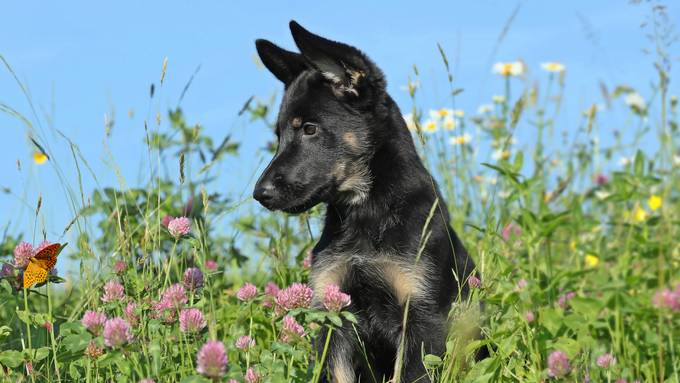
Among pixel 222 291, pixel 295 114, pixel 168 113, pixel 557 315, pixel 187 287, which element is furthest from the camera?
pixel 168 113

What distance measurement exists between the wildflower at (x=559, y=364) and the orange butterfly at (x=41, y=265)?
174cm

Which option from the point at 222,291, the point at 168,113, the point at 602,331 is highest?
the point at 168,113

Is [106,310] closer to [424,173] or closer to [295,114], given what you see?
[295,114]

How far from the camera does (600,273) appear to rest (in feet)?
9.37

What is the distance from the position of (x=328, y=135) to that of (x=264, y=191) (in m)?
0.41

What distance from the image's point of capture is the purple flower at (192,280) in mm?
3676

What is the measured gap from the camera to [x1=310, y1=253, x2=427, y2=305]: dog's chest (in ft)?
12.9

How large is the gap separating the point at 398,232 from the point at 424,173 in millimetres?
330

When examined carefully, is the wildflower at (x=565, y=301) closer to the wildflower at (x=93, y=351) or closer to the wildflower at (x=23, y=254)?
the wildflower at (x=93, y=351)

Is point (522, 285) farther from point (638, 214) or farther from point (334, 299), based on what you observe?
point (638, 214)

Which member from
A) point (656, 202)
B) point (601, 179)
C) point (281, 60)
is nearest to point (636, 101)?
point (601, 179)

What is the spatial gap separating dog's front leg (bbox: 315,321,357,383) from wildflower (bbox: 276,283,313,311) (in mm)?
427

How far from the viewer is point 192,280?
3.68m

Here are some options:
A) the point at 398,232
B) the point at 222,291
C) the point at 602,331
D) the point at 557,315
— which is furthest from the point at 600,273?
the point at 222,291
